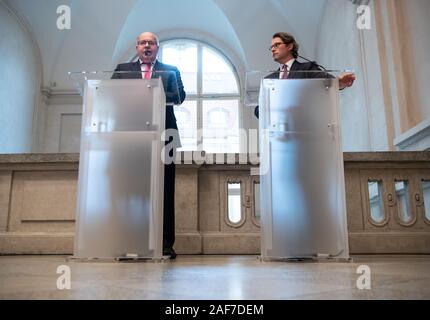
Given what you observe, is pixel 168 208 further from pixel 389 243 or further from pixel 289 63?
pixel 389 243

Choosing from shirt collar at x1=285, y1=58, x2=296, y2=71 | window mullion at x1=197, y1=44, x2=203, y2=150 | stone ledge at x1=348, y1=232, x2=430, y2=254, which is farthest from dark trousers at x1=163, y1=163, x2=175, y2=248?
window mullion at x1=197, y1=44, x2=203, y2=150

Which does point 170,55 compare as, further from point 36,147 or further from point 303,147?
point 303,147

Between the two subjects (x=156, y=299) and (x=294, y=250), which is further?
(x=294, y=250)

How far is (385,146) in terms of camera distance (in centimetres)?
658

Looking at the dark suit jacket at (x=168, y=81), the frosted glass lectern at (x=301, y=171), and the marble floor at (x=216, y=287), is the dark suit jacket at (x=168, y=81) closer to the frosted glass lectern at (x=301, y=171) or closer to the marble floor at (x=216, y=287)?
the frosted glass lectern at (x=301, y=171)

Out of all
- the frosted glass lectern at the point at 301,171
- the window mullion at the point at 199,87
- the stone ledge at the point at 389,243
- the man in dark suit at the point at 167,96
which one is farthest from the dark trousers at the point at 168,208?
the window mullion at the point at 199,87

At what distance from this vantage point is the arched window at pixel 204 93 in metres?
13.9

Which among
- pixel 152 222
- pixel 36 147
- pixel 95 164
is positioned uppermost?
pixel 36 147

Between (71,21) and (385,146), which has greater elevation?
(71,21)

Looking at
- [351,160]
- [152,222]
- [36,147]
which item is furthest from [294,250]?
[36,147]

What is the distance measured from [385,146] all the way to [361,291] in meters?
5.60

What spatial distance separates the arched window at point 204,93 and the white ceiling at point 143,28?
1.70 ft

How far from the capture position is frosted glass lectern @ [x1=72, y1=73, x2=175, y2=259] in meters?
2.90

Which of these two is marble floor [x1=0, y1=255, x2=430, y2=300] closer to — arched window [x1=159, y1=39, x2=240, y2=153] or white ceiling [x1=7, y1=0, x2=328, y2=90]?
white ceiling [x1=7, y1=0, x2=328, y2=90]
